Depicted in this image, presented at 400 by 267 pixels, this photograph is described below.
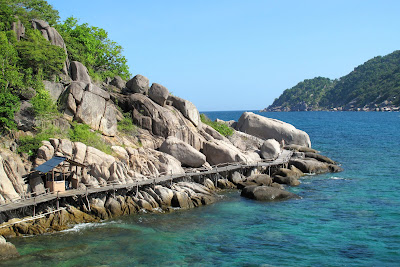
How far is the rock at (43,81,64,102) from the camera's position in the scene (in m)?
38.6

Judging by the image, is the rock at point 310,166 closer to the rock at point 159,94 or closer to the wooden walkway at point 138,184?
the wooden walkway at point 138,184

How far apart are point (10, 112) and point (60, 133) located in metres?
4.29

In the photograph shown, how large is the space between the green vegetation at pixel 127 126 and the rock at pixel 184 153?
388 centimetres

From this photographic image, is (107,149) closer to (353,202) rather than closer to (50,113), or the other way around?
(50,113)

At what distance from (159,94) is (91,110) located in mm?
8956

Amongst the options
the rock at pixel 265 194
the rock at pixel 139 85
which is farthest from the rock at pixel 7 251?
the rock at pixel 139 85

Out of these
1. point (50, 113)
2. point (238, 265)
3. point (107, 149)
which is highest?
point (50, 113)

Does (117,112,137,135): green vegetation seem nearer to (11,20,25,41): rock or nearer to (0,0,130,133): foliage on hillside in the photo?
(0,0,130,133): foliage on hillside

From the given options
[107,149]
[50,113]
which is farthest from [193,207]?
[50,113]

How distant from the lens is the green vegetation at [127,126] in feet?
136

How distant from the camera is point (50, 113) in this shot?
35656 millimetres

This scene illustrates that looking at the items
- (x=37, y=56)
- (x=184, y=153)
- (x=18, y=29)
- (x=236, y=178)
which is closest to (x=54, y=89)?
(x=37, y=56)

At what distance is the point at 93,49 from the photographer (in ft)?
172

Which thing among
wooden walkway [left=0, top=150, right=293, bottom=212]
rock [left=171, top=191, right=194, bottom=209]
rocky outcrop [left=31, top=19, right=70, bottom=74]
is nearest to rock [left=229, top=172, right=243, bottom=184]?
wooden walkway [left=0, top=150, right=293, bottom=212]
